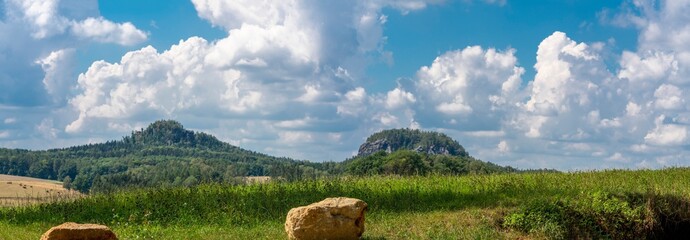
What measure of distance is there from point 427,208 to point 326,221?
296 inches

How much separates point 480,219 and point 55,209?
1868 centimetres

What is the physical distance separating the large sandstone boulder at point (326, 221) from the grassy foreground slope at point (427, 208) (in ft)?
4.50

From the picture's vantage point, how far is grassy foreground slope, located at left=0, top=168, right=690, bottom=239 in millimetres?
21219

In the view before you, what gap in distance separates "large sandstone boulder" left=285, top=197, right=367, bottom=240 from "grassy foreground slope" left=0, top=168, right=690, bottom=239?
1.37m

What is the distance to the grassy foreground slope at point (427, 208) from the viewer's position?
21.2m

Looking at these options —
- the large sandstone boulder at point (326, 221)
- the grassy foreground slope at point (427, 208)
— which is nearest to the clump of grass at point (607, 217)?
the grassy foreground slope at point (427, 208)

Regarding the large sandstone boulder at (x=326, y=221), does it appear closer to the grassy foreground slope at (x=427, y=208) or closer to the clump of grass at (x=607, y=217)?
the grassy foreground slope at (x=427, y=208)

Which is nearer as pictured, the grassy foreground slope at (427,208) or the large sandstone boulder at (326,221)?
the large sandstone boulder at (326,221)

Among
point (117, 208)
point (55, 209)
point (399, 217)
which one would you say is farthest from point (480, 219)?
point (55, 209)

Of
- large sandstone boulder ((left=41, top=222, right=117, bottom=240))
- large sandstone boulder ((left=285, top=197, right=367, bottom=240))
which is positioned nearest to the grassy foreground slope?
large sandstone boulder ((left=285, top=197, right=367, bottom=240))

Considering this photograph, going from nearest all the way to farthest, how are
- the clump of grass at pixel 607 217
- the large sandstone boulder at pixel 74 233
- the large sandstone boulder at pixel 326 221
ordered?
1. the large sandstone boulder at pixel 74 233
2. the large sandstone boulder at pixel 326 221
3. the clump of grass at pixel 607 217

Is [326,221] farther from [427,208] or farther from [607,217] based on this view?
[607,217]

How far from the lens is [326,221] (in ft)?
59.5

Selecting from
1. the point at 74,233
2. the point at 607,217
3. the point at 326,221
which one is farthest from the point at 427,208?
the point at 74,233
